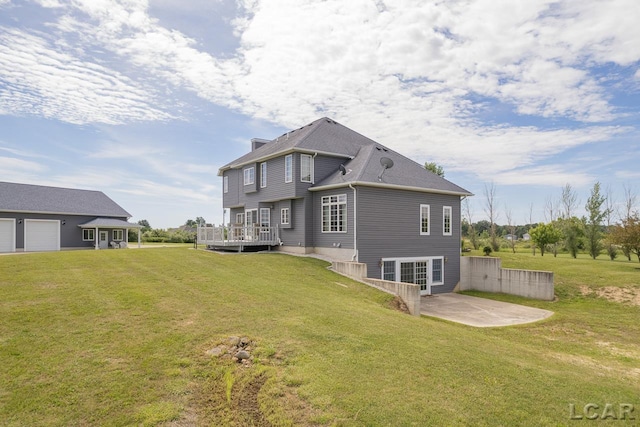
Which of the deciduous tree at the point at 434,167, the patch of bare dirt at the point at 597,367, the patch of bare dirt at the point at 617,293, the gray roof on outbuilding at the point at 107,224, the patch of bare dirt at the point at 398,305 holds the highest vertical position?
the deciduous tree at the point at 434,167

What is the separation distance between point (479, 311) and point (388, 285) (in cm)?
500

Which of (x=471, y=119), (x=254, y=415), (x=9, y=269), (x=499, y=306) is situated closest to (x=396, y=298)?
(x=499, y=306)

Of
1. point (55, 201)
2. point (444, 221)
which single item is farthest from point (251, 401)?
point (55, 201)

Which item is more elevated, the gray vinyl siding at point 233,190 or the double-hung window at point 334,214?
the gray vinyl siding at point 233,190

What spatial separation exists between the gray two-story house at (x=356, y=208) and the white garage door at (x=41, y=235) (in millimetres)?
19192

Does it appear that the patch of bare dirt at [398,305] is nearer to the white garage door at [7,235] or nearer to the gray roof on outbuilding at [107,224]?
the gray roof on outbuilding at [107,224]

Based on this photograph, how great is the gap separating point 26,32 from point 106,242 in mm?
24921

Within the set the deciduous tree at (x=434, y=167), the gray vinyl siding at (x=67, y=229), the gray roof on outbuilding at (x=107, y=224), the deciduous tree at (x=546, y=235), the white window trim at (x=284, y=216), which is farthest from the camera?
the deciduous tree at (x=434, y=167)

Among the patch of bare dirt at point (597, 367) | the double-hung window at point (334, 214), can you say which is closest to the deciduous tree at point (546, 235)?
the double-hung window at point (334, 214)

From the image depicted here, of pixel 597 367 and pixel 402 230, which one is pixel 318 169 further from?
pixel 597 367

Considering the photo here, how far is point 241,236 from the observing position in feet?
73.0

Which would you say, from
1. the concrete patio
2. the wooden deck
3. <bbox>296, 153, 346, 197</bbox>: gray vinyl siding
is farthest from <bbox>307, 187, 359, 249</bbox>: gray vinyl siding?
the concrete patio

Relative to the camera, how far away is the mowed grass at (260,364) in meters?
4.86

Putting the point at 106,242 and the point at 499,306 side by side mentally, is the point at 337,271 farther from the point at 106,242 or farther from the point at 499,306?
the point at 106,242
